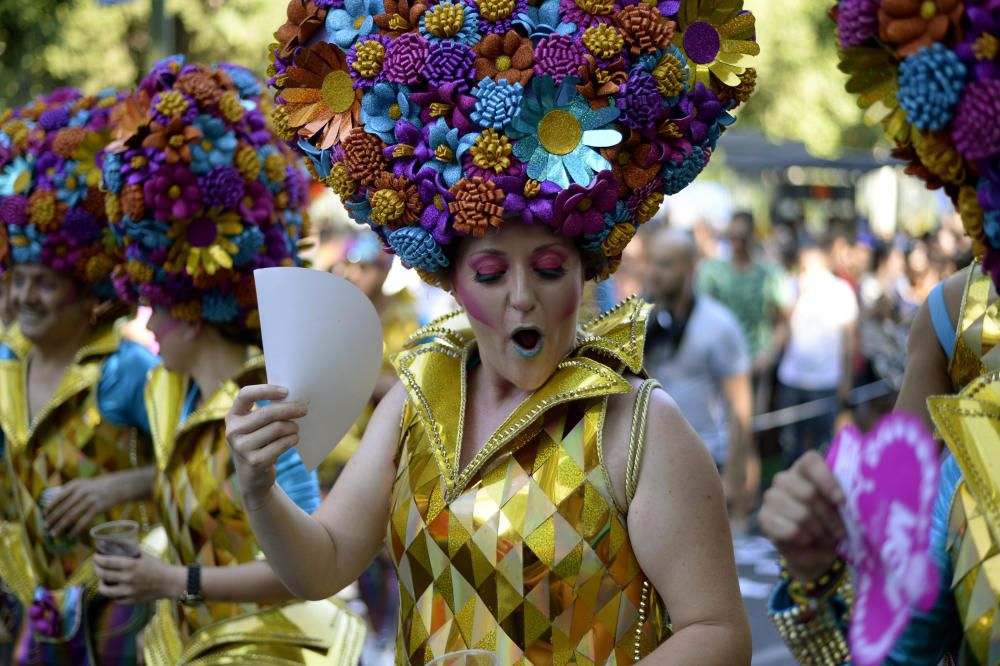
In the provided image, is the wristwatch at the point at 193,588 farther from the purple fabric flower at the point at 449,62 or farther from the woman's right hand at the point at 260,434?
the purple fabric flower at the point at 449,62

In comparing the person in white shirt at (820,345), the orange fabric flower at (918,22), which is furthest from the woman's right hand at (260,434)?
the person in white shirt at (820,345)

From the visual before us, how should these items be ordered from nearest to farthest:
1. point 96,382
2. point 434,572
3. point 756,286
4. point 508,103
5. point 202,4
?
point 508,103 → point 434,572 → point 96,382 → point 756,286 → point 202,4

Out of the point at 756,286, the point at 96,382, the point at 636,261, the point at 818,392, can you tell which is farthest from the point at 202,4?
the point at 96,382

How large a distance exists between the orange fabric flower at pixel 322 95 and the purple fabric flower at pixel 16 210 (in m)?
1.86

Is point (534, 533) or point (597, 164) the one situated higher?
point (597, 164)

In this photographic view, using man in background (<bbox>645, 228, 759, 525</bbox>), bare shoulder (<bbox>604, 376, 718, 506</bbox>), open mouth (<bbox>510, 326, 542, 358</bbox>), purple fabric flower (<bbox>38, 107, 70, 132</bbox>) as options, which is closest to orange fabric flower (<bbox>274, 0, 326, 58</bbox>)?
open mouth (<bbox>510, 326, 542, 358</bbox>)

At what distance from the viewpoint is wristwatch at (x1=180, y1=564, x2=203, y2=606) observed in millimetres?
3141

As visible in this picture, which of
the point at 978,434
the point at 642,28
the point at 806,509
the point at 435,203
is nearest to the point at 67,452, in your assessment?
the point at 435,203

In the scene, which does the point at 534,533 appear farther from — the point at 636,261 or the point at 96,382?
the point at 636,261

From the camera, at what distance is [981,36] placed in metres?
1.66

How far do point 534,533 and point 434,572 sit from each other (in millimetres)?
259

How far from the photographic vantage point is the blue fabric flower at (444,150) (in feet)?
7.62

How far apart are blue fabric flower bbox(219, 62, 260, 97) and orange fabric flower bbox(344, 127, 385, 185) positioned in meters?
1.36

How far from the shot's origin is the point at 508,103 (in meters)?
2.25
